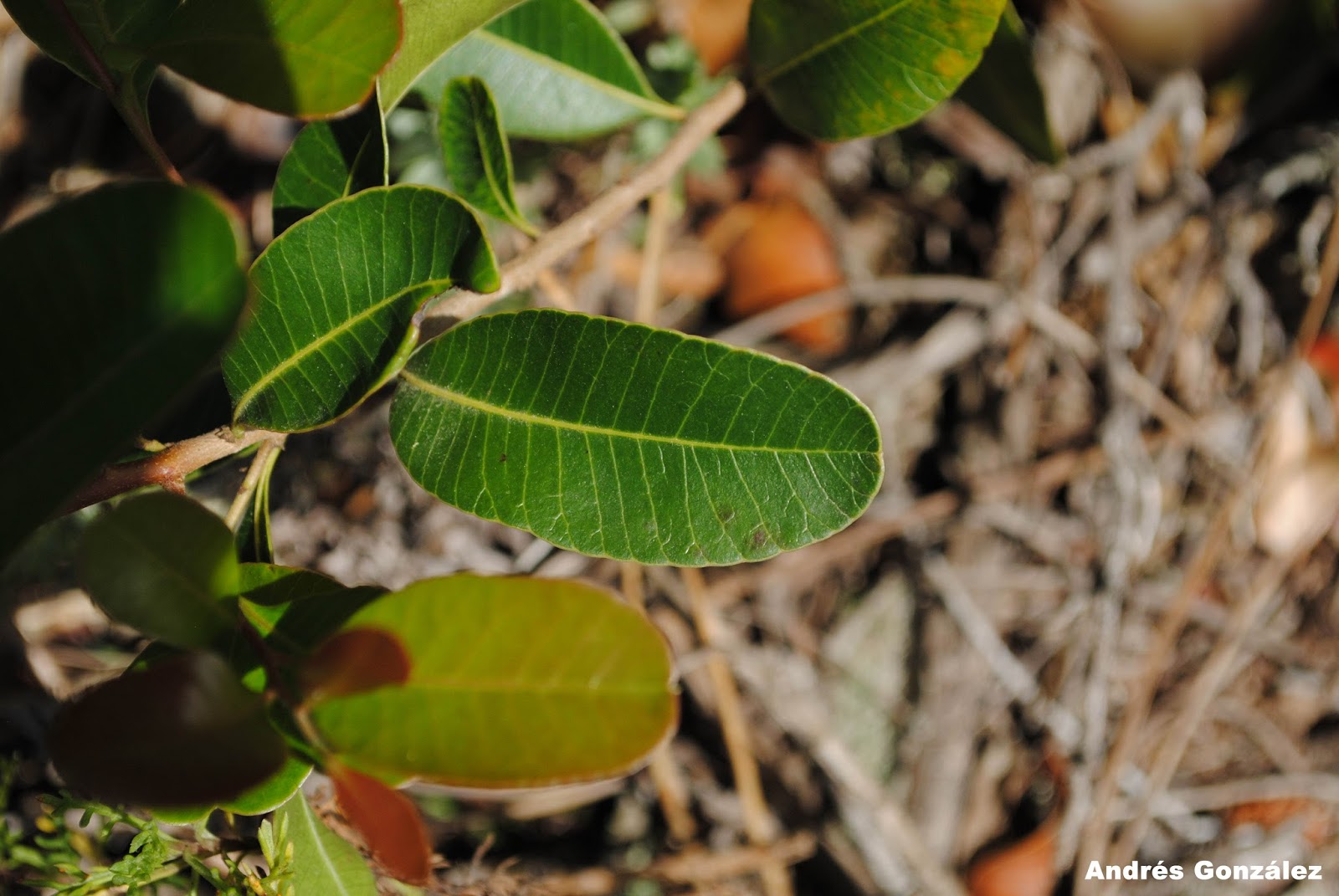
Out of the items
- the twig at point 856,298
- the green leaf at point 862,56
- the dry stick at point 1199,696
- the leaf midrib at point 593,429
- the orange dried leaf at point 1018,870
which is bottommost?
the orange dried leaf at point 1018,870

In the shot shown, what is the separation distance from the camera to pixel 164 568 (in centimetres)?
52

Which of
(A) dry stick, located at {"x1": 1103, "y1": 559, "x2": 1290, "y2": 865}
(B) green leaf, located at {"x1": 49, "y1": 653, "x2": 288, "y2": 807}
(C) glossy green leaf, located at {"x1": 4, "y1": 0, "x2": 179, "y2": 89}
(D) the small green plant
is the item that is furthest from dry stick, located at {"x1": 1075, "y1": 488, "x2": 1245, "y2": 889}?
(C) glossy green leaf, located at {"x1": 4, "y1": 0, "x2": 179, "y2": 89}

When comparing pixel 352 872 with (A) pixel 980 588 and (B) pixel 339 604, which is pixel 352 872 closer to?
(B) pixel 339 604

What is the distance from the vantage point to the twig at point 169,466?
0.60 metres

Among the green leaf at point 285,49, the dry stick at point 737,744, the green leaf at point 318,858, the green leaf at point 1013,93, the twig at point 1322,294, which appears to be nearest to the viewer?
the green leaf at point 285,49

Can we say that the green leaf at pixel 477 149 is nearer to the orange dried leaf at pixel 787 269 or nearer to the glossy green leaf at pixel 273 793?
the glossy green leaf at pixel 273 793

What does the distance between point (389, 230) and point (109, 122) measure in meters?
1.24

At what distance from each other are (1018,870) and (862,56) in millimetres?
1361

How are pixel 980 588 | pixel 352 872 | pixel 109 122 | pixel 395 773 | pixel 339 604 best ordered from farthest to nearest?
pixel 980 588
pixel 109 122
pixel 352 872
pixel 339 604
pixel 395 773

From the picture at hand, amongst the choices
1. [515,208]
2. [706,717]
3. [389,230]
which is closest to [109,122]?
[515,208]

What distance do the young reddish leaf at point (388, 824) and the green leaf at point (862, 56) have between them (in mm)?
692

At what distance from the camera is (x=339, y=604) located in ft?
1.89

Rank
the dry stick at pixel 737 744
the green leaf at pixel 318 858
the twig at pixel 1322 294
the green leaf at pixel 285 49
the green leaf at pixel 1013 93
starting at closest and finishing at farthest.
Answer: the green leaf at pixel 285 49, the green leaf at pixel 318 858, the green leaf at pixel 1013 93, the dry stick at pixel 737 744, the twig at pixel 1322 294

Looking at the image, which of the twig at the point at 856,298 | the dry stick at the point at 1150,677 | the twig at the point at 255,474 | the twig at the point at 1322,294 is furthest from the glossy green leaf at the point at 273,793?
the twig at the point at 1322,294
